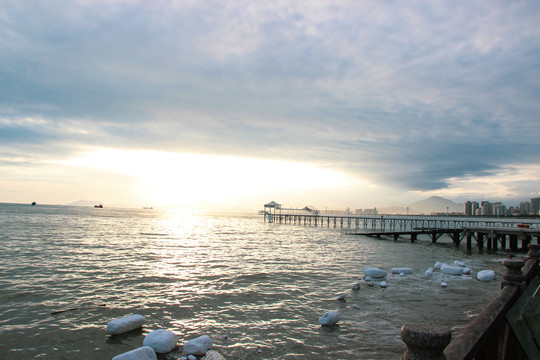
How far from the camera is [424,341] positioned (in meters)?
1.88

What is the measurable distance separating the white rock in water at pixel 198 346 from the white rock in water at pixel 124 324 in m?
2.44

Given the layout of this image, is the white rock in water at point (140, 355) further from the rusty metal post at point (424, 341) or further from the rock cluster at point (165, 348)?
the rusty metal post at point (424, 341)

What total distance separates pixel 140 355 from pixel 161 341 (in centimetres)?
78

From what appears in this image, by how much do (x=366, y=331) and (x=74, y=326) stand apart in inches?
346

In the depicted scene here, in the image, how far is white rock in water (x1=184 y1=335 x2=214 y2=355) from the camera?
25.0ft

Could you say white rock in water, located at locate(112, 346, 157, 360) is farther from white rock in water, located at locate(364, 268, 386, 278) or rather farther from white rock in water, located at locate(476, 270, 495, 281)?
white rock in water, located at locate(476, 270, 495, 281)

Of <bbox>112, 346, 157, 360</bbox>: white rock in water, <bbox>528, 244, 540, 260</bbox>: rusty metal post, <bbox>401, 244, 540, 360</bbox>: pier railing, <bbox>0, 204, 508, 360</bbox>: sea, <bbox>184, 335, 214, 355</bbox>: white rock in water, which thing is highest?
<bbox>528, 244, 540, 260</bbox>: rusty metal post

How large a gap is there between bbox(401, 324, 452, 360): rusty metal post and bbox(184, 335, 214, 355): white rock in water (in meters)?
6.95

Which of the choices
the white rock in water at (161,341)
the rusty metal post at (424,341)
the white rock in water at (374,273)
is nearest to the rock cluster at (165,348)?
the white rock in water at (161,341)

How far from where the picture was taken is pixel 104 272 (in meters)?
17.3

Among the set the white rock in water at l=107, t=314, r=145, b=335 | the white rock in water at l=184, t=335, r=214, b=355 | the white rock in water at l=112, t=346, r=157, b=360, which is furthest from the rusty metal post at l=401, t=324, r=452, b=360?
the white rock in water at l=107, t=314, r=145, b=335

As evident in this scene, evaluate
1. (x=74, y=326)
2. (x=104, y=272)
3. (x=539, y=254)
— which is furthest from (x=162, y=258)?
(x=539, y=254)

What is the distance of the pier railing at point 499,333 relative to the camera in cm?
196

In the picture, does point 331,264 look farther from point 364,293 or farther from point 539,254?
point 539,254
